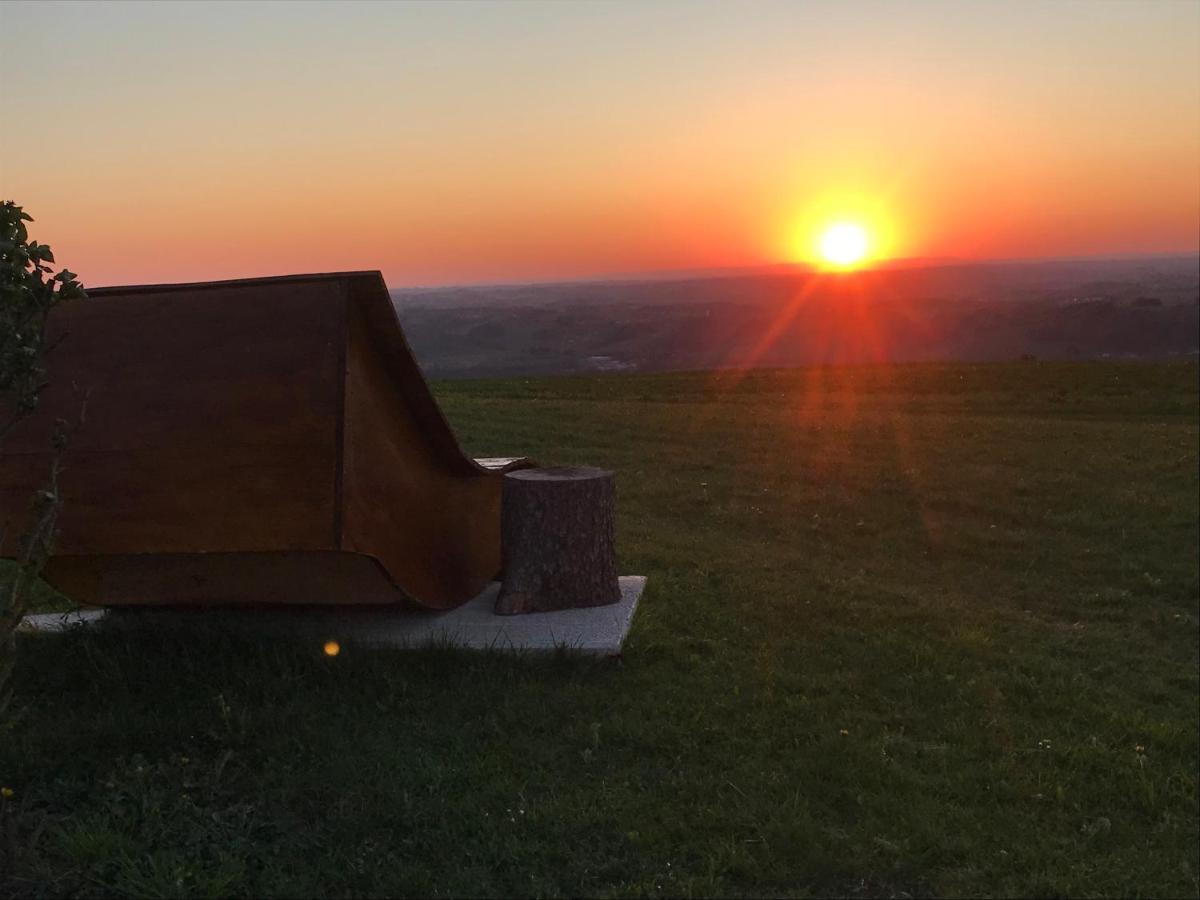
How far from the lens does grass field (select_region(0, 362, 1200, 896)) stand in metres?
3.47

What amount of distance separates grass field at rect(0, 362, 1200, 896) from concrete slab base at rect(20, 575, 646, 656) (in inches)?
5.6

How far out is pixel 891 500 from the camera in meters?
11.1

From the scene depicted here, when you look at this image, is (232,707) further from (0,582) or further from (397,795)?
(0,582)

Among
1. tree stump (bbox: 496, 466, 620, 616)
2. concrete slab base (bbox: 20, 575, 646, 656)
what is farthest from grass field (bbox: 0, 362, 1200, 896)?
tree stump (bbox: 496, 466, 620, 616)

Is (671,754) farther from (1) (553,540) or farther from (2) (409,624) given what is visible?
(2) (409,624)

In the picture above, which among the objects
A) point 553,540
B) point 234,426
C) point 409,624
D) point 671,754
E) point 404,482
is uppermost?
point 234,426

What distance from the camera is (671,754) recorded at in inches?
169

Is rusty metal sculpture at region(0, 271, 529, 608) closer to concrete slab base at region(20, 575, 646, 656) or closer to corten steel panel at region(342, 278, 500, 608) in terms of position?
corten steel panel at region(342, 278, 500, 608)

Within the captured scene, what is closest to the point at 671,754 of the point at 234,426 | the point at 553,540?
the point at 553,540

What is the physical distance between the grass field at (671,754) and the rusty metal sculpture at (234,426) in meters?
0.69

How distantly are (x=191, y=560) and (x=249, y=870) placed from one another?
A: 202 cm

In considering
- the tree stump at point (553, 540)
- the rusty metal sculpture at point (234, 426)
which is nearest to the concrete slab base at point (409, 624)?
the tree stump at point (553, 540)

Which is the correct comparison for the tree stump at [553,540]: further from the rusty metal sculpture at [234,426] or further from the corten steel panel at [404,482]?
the rusty metal sculpture at [234,426]

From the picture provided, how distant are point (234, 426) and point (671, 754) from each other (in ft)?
7.49
